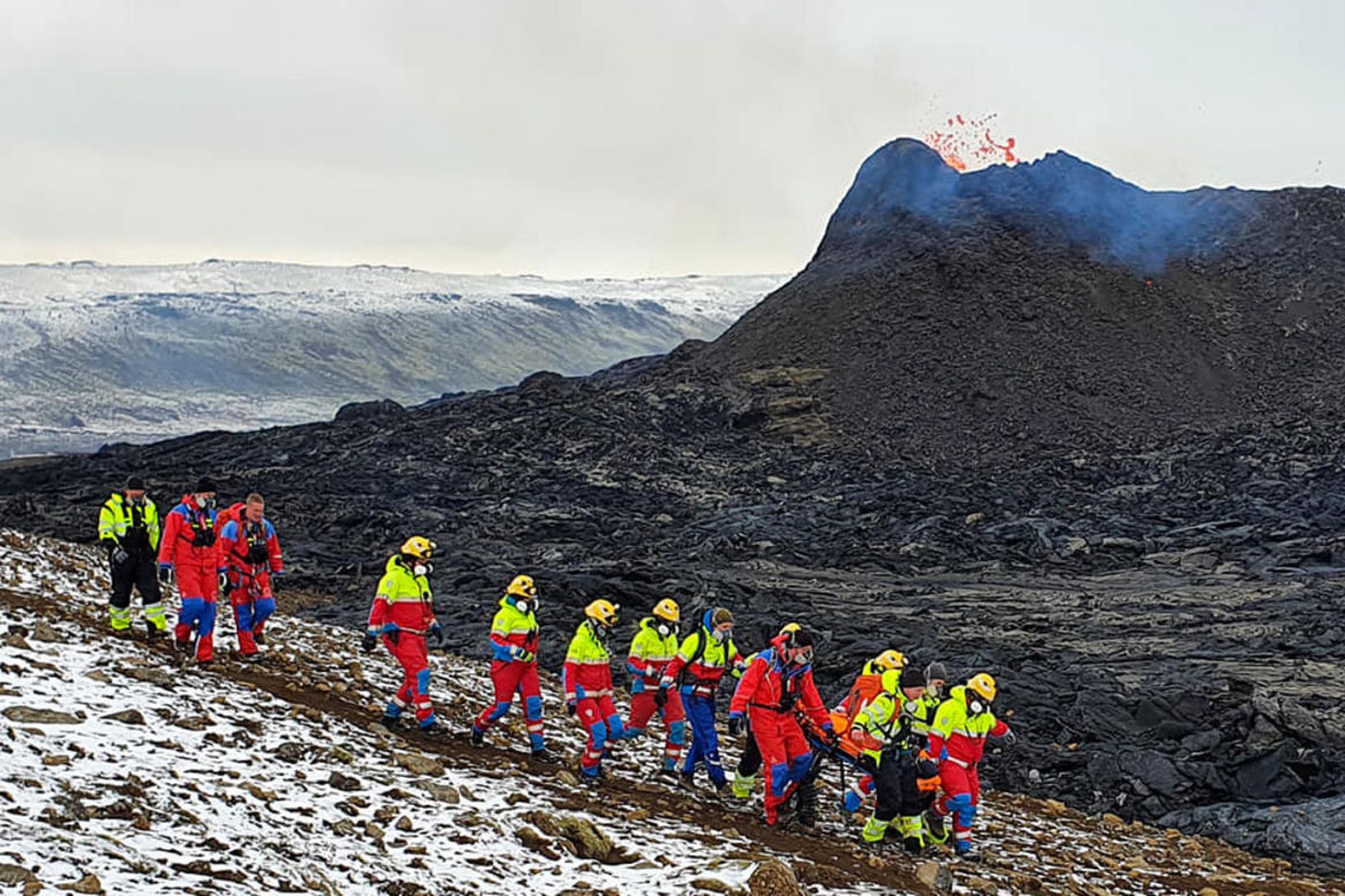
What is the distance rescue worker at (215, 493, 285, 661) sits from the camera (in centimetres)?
1245

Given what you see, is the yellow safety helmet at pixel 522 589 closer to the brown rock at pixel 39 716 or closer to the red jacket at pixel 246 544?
the red jacket at pixel 246 544

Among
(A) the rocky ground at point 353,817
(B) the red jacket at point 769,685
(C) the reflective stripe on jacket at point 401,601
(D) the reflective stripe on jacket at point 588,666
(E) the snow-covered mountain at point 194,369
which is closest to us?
(A) the rocky ground at point 353,817

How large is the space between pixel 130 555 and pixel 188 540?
86cm

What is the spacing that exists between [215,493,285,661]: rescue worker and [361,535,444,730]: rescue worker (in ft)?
7.13

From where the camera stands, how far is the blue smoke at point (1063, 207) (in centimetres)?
5225

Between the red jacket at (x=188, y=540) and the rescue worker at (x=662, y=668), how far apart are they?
4206mm

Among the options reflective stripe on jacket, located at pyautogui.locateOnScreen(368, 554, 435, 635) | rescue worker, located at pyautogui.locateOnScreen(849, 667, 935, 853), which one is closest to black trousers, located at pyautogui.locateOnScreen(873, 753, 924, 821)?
rescue worker, located at pyautogui.locateOnScreen(849, 667, 935, 853)

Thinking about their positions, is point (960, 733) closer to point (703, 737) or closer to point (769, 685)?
point (769, 685)

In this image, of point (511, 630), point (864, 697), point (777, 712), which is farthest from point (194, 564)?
point (864, 697)

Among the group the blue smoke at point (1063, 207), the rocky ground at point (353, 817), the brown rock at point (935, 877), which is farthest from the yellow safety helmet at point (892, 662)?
the blue smoke at point (1063, 207)

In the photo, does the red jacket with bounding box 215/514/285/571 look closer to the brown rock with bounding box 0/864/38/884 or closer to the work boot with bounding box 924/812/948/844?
the brown rock with bounding box 0/864/38/884

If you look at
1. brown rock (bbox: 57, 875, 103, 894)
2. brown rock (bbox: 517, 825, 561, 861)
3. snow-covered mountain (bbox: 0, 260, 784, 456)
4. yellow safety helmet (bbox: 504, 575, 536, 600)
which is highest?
snow-covered mountain (bbox: 0, 260, 784, 456)

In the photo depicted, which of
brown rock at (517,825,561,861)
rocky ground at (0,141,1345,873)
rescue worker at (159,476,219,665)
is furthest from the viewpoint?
rocky ground at (0,141,1345,873)

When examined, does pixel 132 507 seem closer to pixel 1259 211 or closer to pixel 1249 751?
pixel 1249 751
